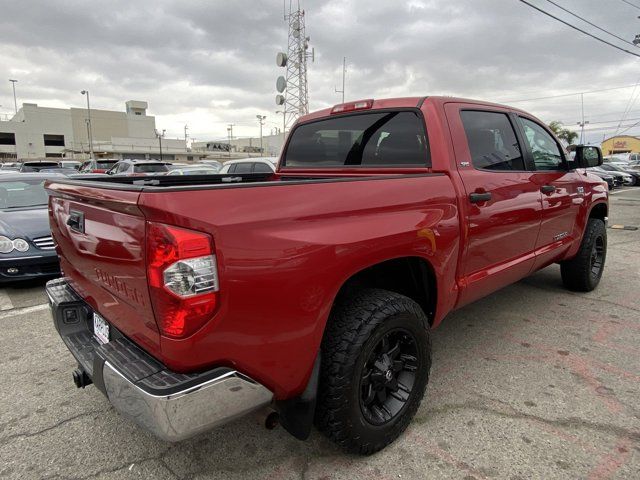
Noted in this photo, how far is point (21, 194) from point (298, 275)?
603 cm

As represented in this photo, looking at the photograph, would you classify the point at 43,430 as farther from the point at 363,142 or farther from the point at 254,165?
the point at 254,165

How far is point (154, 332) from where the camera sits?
69.2 inches

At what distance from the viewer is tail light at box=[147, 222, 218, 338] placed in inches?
63.3

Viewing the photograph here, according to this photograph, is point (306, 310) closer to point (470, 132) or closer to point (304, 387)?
point (304, 387)

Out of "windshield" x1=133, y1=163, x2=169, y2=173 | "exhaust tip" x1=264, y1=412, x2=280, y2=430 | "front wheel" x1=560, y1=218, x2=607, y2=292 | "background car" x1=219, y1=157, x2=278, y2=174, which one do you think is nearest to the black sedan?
"exhaust tip" x1=264, y1=412, x2=280, y2=430

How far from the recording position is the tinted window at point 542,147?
3.79 meters

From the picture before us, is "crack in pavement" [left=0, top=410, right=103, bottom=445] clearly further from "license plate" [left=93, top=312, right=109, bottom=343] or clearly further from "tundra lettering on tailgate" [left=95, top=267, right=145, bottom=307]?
"tundra lettering on tailgate" [left=95, top=267, right=145, bottom=307]

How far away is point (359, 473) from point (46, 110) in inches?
4137

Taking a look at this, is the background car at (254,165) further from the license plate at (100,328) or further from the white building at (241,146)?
the white building at (241,146)

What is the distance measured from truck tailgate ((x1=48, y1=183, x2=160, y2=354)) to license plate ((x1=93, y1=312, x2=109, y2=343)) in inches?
2.1

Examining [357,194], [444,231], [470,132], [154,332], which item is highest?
[470,132]

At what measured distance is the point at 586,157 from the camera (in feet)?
14.0

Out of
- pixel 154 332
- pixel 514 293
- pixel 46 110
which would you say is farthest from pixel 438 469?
pixel 46 110

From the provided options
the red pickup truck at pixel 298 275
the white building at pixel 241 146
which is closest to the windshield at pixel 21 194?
the red pickup truck at pixel 298 275
